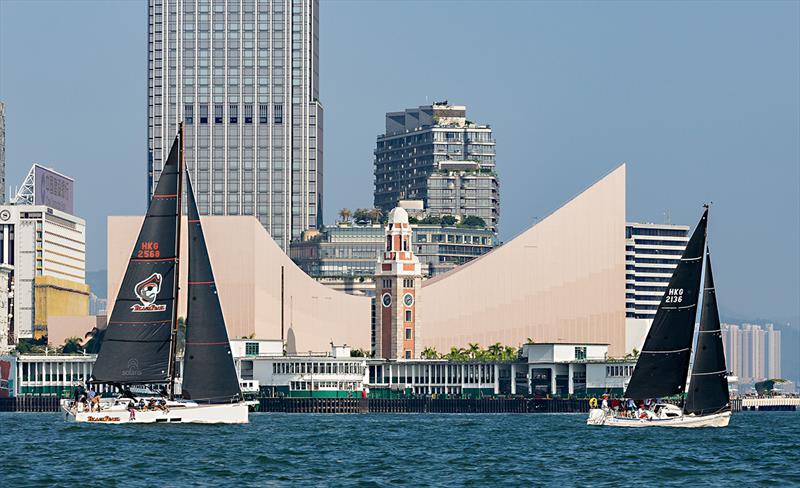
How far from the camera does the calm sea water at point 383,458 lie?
69250 millimetres

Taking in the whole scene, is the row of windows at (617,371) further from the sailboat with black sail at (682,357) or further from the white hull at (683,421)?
the sailboat with black sail at (682,357)

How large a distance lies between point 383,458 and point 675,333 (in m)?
28.3

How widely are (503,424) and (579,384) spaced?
64672 mm

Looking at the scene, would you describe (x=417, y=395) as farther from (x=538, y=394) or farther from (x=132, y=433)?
(x=132, y=433)

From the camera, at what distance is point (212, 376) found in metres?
93.6

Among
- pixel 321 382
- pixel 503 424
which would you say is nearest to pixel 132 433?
pixel 503 424

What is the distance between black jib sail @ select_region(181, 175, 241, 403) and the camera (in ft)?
307

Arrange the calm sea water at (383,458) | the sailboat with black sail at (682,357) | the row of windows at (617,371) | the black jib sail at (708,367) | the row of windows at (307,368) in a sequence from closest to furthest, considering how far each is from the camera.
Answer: the calm sea water at (383,458), the black jib sail at (708,367), the sailboat with black sail at (682,357), the row of windows at (307,368), the row of windows at (617,371)

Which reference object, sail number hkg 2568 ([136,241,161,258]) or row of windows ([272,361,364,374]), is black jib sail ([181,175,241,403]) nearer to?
sail number hkg 2568 ([136,241,161,258])

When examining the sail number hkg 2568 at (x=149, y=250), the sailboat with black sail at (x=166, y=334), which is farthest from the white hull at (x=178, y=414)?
the sail number hkg 2568 at (x=149, y=250)

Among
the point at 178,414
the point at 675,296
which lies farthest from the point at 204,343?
the point at 675,296

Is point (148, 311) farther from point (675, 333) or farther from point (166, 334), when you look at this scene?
point (675, 333)

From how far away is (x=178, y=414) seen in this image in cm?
9350

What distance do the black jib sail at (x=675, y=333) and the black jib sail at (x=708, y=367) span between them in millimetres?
1377
